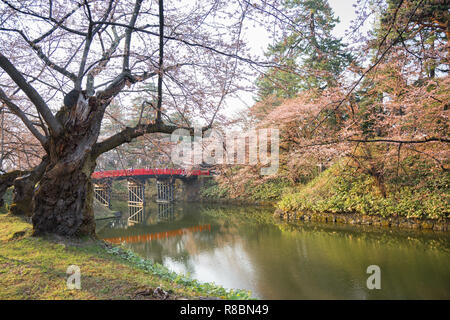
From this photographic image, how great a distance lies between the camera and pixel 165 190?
68.1 ft

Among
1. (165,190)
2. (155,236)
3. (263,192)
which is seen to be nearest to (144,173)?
(165,190)

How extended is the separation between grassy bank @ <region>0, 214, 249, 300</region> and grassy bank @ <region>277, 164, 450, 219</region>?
24.8ft

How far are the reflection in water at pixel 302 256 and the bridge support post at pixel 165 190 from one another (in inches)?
332

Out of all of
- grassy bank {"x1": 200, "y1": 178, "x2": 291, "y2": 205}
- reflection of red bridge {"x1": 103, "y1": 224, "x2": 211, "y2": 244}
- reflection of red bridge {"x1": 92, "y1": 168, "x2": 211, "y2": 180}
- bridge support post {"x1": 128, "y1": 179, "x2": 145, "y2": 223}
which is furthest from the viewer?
bridge support post {"x1": 128, "y1": 179, "x2": 145, "y2": 223}

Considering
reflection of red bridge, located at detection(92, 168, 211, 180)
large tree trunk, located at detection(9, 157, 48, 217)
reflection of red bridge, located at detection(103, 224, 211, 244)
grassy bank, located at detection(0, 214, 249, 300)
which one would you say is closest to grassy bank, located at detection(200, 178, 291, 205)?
reflection of red bridge, located at detection(92, 168, 211, 180)

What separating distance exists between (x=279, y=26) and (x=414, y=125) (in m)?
7.17

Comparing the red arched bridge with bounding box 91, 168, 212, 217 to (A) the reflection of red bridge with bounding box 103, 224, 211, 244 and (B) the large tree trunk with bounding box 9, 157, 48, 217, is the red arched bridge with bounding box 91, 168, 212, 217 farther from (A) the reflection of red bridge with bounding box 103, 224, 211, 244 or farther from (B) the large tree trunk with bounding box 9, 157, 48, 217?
(B) the large tree trunk with bounding box 9, 157, 48, 217

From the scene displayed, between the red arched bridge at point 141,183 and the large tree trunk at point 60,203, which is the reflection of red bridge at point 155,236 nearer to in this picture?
the red arched bridge at point 141,183

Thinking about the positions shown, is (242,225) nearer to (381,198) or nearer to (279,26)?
(381,198)

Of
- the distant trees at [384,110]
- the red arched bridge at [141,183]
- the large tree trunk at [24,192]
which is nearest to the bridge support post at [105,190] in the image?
the red arched bridge at [141,183]

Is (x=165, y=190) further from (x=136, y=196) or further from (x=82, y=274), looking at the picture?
(x=82, y=274)

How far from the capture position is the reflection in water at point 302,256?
15.0ft

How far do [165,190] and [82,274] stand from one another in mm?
18383

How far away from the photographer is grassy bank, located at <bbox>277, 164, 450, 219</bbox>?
8109 millimetres
